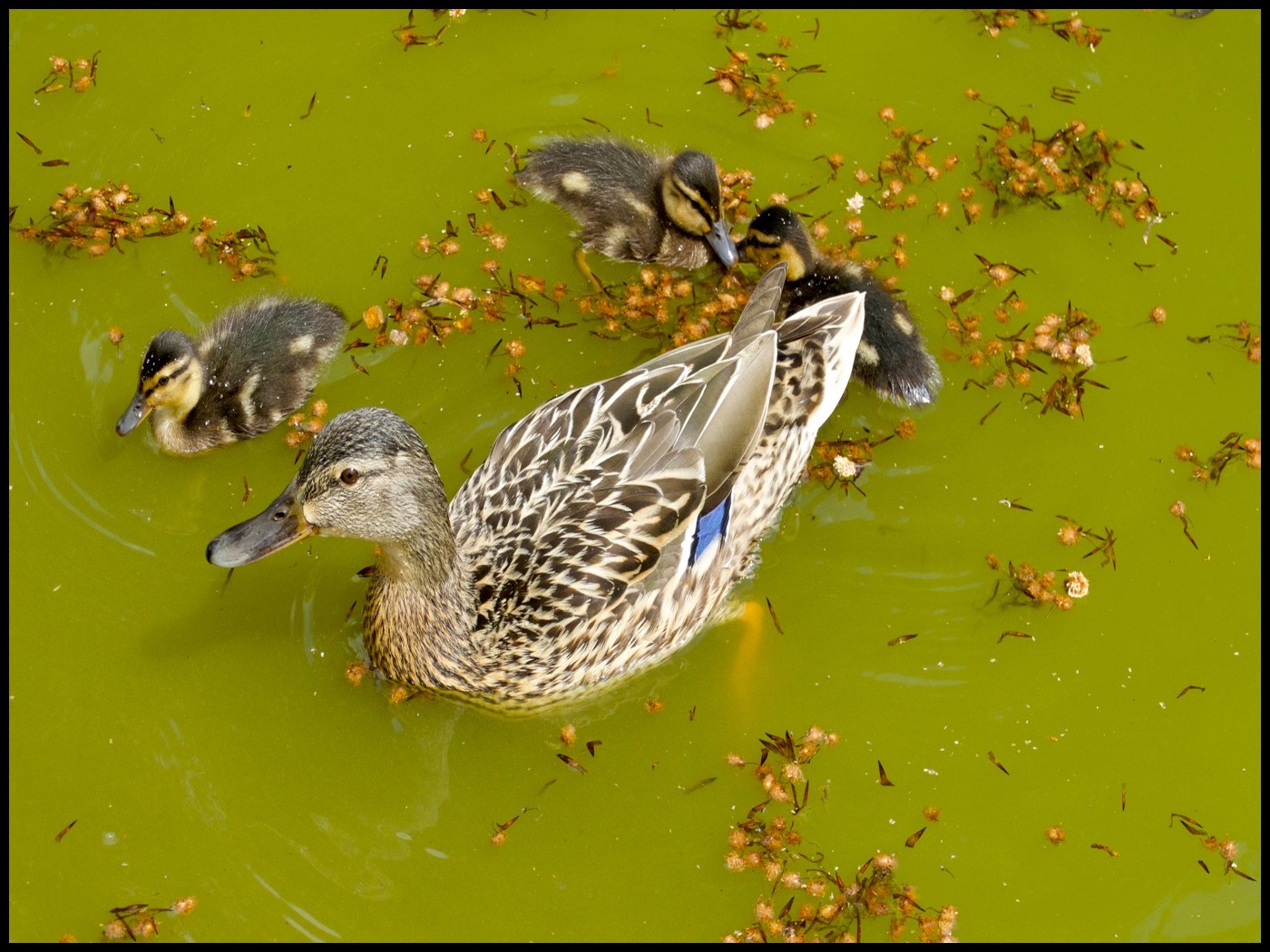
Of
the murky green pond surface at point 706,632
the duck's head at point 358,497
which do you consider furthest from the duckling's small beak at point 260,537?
the murky green pond surface at point 706,632

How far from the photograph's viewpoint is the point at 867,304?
10.9 feet

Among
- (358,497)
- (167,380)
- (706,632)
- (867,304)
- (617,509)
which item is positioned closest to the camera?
(358,497)

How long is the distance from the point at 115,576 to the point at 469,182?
4.98ft

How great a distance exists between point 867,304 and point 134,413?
1936 millimetres

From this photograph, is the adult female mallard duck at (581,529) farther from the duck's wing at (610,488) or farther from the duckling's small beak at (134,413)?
the duckling's small beak at (134,413)

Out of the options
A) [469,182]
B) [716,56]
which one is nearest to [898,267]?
[716,56]

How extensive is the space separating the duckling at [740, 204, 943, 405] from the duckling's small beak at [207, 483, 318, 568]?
1.50 m

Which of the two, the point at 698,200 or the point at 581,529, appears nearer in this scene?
the point at 581,529

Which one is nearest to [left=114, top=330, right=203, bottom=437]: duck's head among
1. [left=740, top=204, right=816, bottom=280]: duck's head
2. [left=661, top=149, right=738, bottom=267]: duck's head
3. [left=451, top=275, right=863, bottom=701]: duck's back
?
[left=451, top=275, right=863, bottom=701]: duck's back

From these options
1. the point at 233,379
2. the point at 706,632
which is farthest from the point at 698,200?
the point at 233,379

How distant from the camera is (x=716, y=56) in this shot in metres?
3.91

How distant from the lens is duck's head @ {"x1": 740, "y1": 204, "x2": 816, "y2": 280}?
3.33 m

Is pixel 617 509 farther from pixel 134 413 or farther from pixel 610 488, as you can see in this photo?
pixel 134 413

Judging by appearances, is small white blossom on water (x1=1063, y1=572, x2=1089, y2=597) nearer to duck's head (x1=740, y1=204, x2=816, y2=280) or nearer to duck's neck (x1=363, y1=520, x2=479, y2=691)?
duck's head (x1=740, y1=204, x2=816, y2=280)
